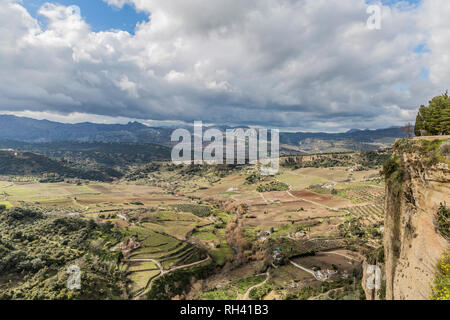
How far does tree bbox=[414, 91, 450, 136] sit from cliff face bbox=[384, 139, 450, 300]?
13.0 meters

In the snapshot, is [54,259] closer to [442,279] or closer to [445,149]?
[442,279]

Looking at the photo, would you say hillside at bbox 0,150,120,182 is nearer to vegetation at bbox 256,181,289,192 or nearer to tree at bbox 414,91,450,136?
vegetation at bbox 256,181,289,192

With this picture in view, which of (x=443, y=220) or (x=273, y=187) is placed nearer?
(x=443, y=220)

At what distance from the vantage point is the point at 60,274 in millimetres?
35312

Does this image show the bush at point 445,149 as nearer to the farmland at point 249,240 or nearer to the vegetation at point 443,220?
the vegetation at point 443,220

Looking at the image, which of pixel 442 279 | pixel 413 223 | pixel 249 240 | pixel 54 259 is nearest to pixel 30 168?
pixel 54 259

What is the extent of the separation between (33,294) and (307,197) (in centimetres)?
9487

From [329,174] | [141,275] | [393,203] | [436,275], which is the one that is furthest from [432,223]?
[329,174]

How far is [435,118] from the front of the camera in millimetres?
29922

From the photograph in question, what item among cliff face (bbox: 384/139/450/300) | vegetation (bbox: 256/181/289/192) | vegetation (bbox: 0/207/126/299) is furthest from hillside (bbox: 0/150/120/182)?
cliff face (bbox: 384/139/450/300)

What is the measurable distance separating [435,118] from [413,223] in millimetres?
20585

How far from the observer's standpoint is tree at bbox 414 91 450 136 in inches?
1110

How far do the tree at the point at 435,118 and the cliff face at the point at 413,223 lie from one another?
12960 millimetres

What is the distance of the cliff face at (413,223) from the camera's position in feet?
51.6
